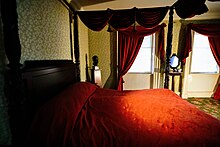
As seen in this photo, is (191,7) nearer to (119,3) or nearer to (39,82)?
(119,3)

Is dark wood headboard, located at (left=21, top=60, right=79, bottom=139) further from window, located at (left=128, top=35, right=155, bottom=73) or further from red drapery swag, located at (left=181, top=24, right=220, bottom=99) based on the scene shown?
red drapery swag, located at (left=181, top=24, right=220, bottom=99)

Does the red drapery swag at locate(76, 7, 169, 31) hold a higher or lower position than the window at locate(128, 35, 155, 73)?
higher

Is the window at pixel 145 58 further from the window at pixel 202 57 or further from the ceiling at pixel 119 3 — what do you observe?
the window at pixel 202 57

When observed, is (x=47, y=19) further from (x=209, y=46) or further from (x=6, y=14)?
(x=209, y=46)

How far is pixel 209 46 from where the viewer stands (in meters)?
4.00

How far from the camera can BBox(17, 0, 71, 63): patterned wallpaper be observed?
4.34ft

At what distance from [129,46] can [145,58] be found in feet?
2.04

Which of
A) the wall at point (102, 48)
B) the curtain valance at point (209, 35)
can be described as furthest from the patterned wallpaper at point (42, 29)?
the curtain valance at point (209, 35)

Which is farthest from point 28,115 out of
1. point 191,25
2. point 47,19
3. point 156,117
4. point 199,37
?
point 199,37

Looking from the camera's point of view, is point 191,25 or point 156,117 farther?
point 191,25

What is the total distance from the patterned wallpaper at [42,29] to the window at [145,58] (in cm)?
226

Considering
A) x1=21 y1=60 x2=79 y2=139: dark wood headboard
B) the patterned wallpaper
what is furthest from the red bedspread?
the patterned wallpaper

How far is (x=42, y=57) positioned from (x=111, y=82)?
2.65 metres

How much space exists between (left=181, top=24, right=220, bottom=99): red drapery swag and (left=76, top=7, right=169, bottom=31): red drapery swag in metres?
2.06
